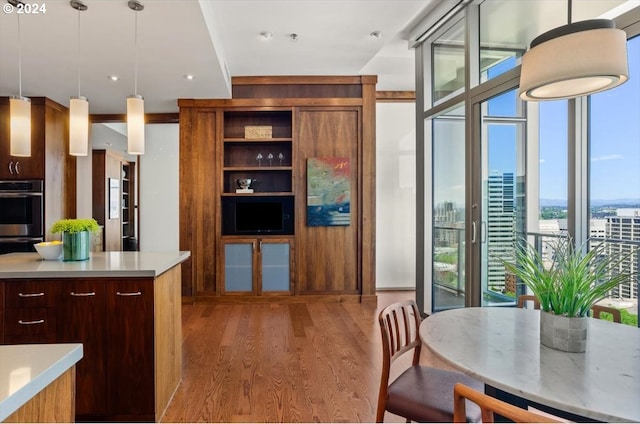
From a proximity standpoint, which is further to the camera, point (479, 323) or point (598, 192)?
point (598, 192)

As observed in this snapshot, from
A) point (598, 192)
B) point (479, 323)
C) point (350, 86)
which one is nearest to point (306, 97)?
point (350, 86)

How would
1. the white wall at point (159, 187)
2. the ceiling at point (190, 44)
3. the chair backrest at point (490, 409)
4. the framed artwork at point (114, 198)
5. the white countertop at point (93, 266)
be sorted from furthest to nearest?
the framed artwork at point (114, 198) → the white wall at point (159, 187) → the ceiling at point (190, 44) → the white countertop at point (93, 266) → the chair backrest at point (490, 409)

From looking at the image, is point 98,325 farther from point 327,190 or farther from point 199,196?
point 327,190

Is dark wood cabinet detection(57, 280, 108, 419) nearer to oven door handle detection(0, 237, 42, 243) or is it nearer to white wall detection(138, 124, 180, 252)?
oven door handle detection(0, 237, 42, 243)

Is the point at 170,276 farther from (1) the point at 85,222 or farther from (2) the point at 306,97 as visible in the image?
(2) the point at 306,97

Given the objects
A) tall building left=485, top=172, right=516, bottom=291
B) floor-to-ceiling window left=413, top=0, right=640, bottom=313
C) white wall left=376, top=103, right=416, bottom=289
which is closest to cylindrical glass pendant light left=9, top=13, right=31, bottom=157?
floor-to-ceiling window left=413, top=0, right=640, bottom=313

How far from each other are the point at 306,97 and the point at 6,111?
3831 mm

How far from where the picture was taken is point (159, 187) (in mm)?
6578

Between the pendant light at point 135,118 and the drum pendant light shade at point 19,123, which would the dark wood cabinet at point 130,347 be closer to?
the pendant light at point 135,118

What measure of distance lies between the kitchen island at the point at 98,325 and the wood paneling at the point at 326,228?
9.73ft

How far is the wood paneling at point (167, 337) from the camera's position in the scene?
2248 millimetres

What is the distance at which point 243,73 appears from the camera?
4934mm

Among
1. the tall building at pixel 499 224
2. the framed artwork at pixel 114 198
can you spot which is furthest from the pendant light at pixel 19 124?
the framed artwork at pixel 114 198

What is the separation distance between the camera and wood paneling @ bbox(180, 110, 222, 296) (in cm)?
500
